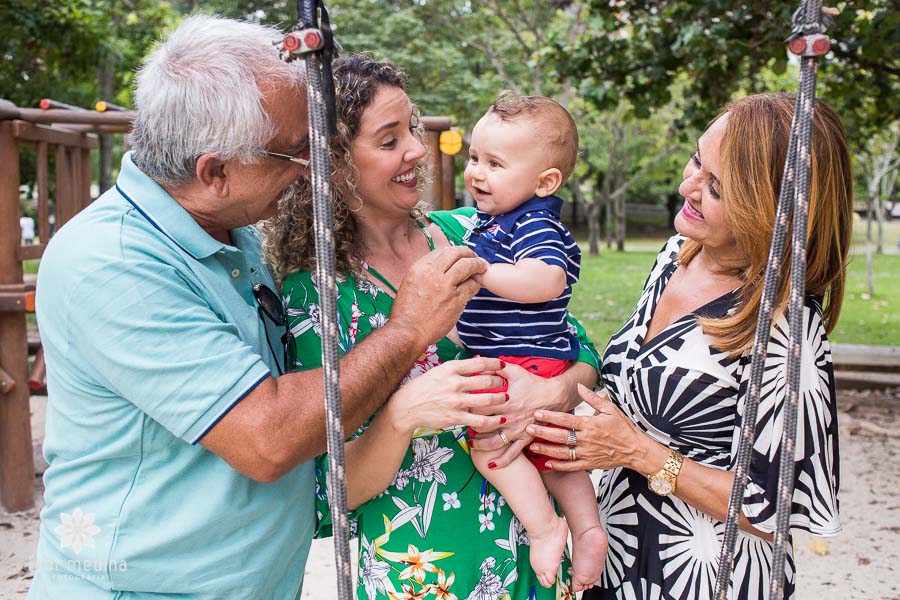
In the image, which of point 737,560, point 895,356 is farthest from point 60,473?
point 895,356

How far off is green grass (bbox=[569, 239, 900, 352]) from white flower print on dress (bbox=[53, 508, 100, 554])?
810cm

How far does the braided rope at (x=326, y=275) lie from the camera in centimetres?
122

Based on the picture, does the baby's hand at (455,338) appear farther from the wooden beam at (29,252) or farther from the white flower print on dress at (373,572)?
the wooden beam at (29,252)

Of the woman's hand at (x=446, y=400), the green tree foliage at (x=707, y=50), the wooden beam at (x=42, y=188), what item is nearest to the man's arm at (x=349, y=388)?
the woman's hand at (x=446, y=400)

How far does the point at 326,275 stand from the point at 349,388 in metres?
0.41

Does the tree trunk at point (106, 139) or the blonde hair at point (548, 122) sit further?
the tree trunk at point (106, 139)

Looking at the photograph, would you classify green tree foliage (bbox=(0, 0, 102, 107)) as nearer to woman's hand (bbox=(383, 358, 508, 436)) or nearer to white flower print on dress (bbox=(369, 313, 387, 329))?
→ white flower print on dress (bbox=(369, 313, 387, 329))

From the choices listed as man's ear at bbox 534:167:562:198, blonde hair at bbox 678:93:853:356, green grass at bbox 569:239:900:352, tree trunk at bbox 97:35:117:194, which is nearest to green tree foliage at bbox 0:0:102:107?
tree trunk at bbox 97:35:117:194

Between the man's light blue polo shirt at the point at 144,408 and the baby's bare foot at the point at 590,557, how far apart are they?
2.53ft

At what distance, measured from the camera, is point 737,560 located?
79.4 inches

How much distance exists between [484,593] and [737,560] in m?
0.62

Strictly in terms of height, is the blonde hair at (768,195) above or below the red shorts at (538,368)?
above

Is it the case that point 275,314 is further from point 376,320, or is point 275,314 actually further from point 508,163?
point 508,163

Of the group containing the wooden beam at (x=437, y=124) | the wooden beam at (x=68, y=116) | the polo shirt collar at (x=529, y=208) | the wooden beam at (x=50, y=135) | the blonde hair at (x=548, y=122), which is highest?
the wooden beam at (x=68, y=116)
